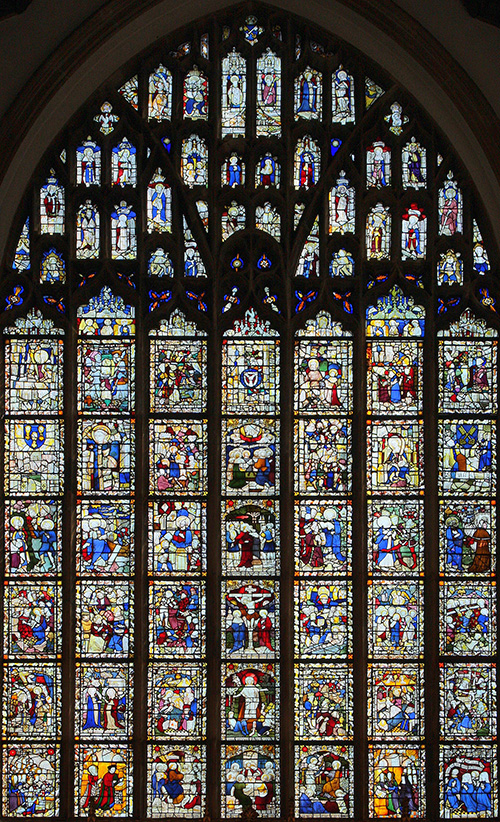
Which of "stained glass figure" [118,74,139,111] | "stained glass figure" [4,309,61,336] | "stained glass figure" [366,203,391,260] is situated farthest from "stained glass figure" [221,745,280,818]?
"stained glass figure" [118,74,139,111]

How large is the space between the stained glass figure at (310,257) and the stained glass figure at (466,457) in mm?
1613

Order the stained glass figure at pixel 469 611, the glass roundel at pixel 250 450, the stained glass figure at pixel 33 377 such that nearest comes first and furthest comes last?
1. the glass roundel at pixel 250 450
2. the stained glass figure at pixel 469 611
3. the stained glass figure at pixel 33 377

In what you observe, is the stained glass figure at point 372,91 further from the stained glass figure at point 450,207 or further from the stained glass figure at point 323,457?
the stained glass figure at point 323,457

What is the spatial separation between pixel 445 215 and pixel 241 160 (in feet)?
5.65

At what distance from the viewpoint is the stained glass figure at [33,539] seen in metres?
9.02

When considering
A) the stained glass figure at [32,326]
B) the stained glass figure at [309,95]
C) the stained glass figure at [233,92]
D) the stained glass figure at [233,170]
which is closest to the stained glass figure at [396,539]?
the stained glass figure at [233,170]

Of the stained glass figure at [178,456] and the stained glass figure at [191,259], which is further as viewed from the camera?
the stained glass figure at [191,259]

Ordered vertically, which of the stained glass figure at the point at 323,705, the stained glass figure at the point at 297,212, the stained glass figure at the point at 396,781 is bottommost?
the stained glass figure at the point at 396,781

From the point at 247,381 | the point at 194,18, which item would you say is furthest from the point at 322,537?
the point at 194,18

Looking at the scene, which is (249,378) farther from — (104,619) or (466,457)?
(104,619)

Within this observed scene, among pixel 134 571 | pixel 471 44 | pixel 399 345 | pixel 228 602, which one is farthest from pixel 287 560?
pixel 471 44

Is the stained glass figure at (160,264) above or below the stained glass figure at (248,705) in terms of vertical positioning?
above

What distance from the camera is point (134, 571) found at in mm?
9016

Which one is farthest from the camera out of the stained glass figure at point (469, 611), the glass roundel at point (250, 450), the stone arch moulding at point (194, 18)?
the stained glass figure at point (469, 611)
